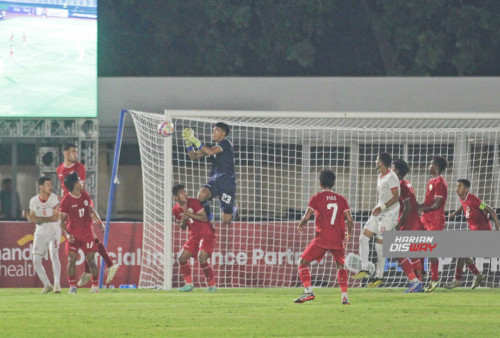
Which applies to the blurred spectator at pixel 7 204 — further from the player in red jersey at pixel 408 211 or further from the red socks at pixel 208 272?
the player in red jersey at pixel 408 211

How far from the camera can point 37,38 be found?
20.1m

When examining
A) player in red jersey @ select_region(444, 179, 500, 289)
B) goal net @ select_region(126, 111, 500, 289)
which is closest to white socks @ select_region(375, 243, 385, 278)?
player in red jersey @ select_region(444, 179, 500, 289)

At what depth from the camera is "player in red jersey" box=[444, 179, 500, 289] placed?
1422 centimetres

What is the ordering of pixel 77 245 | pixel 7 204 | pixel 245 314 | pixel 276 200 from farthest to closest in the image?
pixel 7 204 → pixel 276 200 → pixel 77 245 → pixel 245 314

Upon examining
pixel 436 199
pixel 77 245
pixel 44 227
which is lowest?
Answer: pixel 77 245

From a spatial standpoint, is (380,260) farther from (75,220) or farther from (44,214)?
(44,214)

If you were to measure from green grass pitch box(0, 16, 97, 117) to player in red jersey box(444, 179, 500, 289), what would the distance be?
809 centimetres

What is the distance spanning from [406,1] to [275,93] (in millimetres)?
6256

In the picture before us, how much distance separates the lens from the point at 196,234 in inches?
541

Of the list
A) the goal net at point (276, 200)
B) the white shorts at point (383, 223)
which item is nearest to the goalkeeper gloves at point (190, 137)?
the goal net at point (276, 200)

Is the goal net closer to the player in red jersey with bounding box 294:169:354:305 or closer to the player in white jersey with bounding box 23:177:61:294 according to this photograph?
the player in white jersey with bounding box 23:177:61:294

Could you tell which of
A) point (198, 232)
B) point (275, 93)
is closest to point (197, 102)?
point (275, 93)

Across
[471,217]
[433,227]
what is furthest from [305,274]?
[471,217]

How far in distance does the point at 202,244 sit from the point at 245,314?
121 inches
